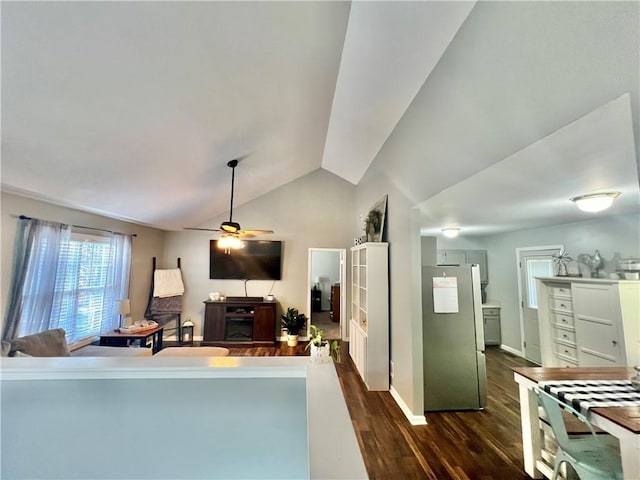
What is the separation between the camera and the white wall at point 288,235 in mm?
5613

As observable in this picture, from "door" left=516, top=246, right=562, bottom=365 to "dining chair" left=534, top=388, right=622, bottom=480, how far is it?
3034 millimetres

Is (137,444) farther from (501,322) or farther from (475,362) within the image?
(501,322)

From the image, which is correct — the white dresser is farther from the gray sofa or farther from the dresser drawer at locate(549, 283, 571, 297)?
the gray sofa

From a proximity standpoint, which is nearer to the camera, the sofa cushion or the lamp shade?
the sofa cushion

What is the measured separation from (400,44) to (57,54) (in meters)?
2.31

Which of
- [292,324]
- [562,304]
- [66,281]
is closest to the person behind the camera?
[66,281]

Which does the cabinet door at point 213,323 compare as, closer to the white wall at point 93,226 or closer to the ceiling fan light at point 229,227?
the white wall at point 93,226

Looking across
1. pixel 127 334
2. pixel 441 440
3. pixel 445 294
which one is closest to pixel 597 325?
pixel 445 294

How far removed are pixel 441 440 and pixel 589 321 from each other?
2474 millimetres

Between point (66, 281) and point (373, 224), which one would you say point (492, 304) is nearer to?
point (373, 224)

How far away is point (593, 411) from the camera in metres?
1.56

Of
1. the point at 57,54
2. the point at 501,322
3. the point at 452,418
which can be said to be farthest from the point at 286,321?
the point at 57,54

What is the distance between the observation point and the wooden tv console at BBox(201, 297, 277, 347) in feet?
16.8

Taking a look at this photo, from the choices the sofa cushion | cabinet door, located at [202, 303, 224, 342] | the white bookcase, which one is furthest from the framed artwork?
the sofa cushion
